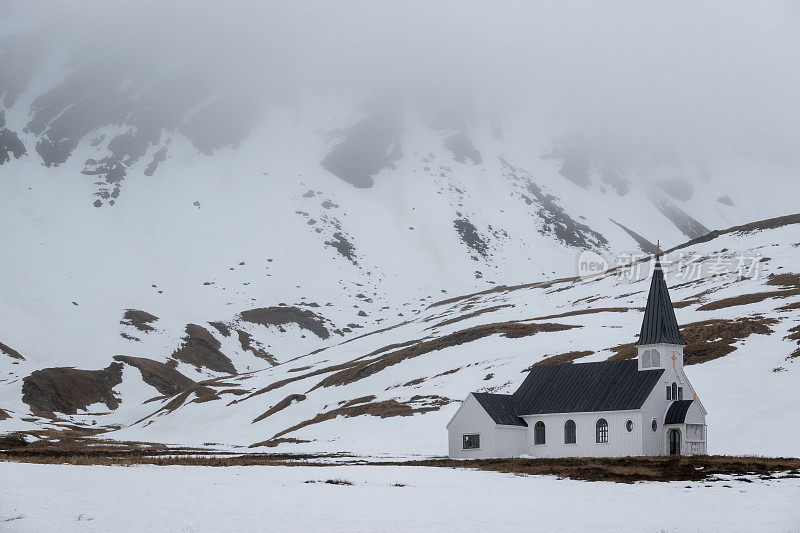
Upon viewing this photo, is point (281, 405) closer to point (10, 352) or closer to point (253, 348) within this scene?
point (10, 352)

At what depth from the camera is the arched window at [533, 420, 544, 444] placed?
6100cm

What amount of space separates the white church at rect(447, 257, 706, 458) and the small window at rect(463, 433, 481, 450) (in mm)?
71

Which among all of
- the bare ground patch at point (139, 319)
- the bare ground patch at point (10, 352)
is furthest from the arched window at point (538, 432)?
the bare ground patch at point (139, 319)

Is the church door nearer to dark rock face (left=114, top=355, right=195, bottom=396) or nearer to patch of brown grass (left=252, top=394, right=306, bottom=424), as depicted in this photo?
patch of brown grass (left=252, top=394, right=306, bottom=424)

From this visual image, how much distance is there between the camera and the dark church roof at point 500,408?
198ft

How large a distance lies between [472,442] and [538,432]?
4.73 m

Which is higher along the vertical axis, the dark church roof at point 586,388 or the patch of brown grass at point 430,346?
the patch of brown grass at point 430,346

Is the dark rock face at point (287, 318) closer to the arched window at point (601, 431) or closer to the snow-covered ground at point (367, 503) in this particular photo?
the arched window at point (601, 431)

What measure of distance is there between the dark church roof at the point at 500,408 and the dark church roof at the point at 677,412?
395 inches

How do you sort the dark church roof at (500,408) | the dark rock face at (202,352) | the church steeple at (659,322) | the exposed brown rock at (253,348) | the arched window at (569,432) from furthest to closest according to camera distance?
the exposed brown rock at (253,348)
the dark rock face at (202,352)
the dark church roof at (500,408)
the church steeple at (659,322)
the arched window at (569,432)

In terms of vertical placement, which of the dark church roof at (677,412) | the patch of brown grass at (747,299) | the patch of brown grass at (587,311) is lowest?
the dark church roof at (677,412)

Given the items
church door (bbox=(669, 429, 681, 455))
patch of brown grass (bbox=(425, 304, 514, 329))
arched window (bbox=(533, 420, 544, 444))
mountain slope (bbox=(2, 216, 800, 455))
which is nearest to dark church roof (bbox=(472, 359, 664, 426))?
arched window (bbox=(533, 420, 544, 444))

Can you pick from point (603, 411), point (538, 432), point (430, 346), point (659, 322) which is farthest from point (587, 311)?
point (603, 411)

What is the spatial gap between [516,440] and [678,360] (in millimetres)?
12574
